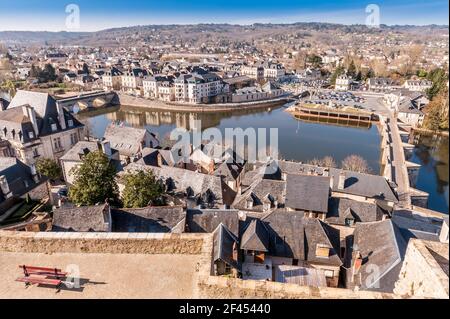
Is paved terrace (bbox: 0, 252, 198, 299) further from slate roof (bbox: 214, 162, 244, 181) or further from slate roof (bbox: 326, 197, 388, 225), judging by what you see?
slate roof (bbox: 214, 162, 244, 181)

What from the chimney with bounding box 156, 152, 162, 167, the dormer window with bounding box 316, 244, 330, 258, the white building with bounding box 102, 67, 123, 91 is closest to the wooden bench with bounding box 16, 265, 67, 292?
the dormer window with bounding box 316, 244, 330, 258

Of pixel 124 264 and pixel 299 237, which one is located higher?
pixel 124 264

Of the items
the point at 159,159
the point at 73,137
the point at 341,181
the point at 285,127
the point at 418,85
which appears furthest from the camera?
the point at 418,85

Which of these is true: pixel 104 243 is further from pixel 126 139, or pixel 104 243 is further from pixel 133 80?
pixel 133 80

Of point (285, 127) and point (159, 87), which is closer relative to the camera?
point (285, 127)

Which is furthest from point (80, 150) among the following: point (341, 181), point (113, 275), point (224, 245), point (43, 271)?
point (341, 181)

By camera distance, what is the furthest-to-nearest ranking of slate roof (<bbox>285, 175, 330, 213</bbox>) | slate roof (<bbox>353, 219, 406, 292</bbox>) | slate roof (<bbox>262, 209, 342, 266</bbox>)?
slate roof (<bbox>285, 175, 330, 213</bbox>)
slate roof (<bbox>262, 209, 342, 266</bbox>)
slate roof (<bbox>353, 219, 406, 292</bbox>)
